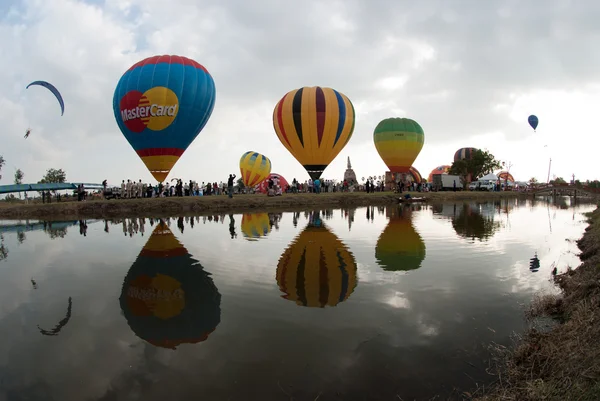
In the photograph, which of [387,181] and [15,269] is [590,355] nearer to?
[15,269]

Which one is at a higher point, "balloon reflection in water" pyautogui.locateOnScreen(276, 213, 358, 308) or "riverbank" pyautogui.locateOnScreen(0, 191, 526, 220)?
"riverbank" pyautogui.locateOnScreen(0, 191, 526, 220)

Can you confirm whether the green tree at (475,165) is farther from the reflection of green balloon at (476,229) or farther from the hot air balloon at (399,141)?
the reflection of green balloon at (476,229)

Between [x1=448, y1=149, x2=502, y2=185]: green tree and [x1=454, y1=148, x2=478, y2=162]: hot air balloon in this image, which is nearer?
[x1=448, y1=149, x2=502, y2=185]: green tree

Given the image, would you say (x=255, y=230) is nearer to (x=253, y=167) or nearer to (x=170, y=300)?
Result: (x=170, y=300)

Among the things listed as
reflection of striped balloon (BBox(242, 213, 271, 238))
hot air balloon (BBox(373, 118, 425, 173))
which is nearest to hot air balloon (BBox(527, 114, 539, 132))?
hot air balloon (BBox(373, 118, 425, 173))

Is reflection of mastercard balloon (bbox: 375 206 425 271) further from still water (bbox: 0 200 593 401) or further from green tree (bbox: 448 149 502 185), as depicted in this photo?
green tree (bbox: 448 149 502 185)

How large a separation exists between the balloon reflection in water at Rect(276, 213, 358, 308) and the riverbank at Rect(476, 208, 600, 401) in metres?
Result: 2.96

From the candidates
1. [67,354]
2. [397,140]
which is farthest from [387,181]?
[67,354]

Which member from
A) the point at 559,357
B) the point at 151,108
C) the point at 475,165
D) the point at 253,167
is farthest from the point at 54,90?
the point at 475,165

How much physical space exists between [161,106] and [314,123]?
11.7 m

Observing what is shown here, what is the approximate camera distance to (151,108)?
2248cm

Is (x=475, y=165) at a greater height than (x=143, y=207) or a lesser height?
greater

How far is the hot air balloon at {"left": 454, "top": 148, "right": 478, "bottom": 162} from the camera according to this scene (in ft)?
228

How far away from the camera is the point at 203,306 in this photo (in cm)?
680
